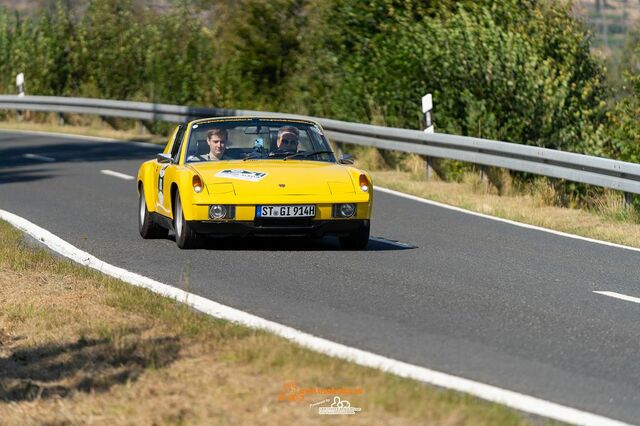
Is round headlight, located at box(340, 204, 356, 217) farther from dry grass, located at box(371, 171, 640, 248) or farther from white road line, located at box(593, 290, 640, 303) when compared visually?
dry grass, located at box(371, 171, 640, 248)

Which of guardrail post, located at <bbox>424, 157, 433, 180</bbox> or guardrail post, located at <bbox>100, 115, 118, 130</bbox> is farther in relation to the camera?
guardrail post, located at <bbox>100, 115, 118, 130</bbox>

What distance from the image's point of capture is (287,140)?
13367 mm

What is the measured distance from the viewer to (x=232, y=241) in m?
13.3

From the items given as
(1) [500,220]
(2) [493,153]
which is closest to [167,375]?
(1) [500,220]

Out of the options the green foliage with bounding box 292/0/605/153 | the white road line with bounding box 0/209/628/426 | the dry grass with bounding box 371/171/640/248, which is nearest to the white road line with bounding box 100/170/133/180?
the dry grass with bounding box 371/171/640/248

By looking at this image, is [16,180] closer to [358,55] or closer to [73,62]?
[358,55]

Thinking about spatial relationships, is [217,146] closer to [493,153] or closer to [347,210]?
[347,210]

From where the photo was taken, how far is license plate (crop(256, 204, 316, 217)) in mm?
12062

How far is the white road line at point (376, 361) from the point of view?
20.3ft

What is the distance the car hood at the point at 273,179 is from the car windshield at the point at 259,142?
0.34m

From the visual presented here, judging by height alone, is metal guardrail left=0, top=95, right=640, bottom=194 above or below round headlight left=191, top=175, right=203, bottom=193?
below

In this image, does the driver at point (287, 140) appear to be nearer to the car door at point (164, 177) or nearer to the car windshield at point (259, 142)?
the car windshield at point (259, 142)

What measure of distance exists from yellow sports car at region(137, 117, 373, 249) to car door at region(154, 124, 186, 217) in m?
0.01

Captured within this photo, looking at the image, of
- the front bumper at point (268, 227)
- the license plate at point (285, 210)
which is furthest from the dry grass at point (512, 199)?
the license plate at point (285, 210)
